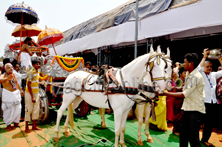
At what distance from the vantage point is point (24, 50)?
16.6 feet

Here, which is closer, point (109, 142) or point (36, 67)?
point (109, 142)

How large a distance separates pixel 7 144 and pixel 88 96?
212 cm

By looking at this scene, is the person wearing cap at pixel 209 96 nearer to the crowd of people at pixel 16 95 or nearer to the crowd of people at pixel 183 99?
the crowd of people at pixel 183 99

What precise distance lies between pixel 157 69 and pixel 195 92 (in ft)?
2.33

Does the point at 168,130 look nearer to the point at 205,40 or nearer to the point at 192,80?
the point at 192,80

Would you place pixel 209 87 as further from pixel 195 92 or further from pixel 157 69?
pixel 157 69

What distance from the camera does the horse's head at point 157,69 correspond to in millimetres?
2348

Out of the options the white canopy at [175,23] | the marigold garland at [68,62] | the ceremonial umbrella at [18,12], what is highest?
the ceremonial umbrella at [18,12]

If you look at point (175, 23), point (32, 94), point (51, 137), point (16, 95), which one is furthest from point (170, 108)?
point (16, 95)

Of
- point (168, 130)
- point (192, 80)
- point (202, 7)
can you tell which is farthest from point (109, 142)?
point (202, 7)

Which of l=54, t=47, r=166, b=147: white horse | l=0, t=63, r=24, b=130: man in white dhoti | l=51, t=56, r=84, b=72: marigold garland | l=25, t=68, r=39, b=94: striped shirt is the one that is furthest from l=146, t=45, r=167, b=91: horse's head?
l=0, t=63, r=24, b=130: man in white dhoti

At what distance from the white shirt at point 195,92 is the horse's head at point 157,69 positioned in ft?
1.23

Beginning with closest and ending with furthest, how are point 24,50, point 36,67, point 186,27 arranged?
1. point 36,67
2. point 186,27
3. point 24,50

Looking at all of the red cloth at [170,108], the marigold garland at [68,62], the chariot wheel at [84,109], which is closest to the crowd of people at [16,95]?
the marigold garland at [68,62]
